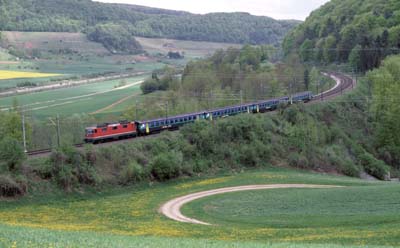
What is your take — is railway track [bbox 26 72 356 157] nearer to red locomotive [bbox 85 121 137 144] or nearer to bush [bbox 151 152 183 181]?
red locomotive [bbox 85 121 137 144]

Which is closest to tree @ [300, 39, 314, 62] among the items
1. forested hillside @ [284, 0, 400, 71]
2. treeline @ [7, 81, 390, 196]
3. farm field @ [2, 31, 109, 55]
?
forested hillside @ [284, 0, 400, 71]

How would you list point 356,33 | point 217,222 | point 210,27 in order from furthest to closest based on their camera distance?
point 210,27 < point 356,33 < point 217,222

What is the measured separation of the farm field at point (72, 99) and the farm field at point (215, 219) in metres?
35.1

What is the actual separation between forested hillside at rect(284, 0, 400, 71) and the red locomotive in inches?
3146

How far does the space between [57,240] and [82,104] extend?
7228cm

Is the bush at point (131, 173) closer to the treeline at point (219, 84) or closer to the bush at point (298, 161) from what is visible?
the bush at point (298, 161)

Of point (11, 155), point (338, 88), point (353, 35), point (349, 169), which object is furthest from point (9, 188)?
point (353, 35)

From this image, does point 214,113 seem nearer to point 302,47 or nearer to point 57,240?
point 57,240

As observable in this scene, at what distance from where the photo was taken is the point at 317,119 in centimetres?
8719

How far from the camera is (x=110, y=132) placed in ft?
209

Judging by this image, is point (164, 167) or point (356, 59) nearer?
point (164, 167)

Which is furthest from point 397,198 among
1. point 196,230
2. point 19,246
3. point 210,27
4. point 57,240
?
point 210,27

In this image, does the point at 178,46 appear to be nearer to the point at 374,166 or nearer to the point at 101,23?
the point at 101,23

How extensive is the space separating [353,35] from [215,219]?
4391 inches
